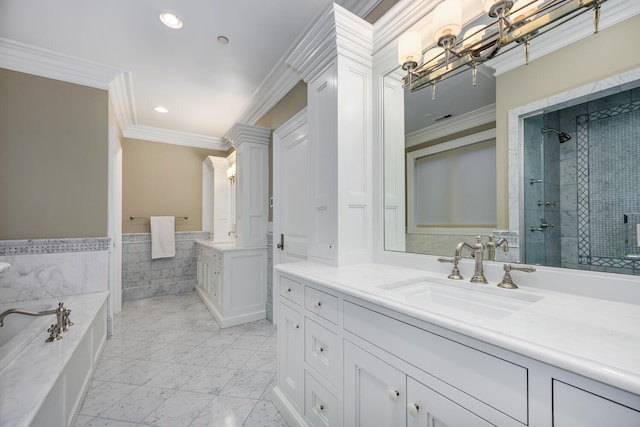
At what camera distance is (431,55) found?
1.56m

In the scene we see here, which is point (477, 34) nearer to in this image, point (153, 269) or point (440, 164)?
point (440, 164)

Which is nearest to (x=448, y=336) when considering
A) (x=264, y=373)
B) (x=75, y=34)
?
(x=264, y=373)

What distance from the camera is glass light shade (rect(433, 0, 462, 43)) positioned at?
133cm

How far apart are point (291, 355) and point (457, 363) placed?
1072 millimetres

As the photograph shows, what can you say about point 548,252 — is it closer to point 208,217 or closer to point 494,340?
point 494,340

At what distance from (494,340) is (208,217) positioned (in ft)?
16.0

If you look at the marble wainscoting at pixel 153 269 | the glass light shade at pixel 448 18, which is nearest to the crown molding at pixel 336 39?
the glass light shade at pixel 448 18

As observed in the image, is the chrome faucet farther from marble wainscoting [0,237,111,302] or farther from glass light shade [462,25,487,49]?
glass light shade [462,25,487,49]

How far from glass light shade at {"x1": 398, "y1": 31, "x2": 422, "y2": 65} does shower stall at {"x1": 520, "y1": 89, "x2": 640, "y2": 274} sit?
2.34 ft

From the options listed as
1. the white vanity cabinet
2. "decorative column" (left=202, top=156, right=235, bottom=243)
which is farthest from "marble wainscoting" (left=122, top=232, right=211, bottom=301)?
the white vanity cabinet

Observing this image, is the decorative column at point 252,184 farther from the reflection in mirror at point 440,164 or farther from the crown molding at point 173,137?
the reflection in mirror at point 440,164

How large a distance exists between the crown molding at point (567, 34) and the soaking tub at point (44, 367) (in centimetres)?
234

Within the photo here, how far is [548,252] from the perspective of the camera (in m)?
1.08

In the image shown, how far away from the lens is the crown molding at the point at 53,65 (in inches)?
93.7
